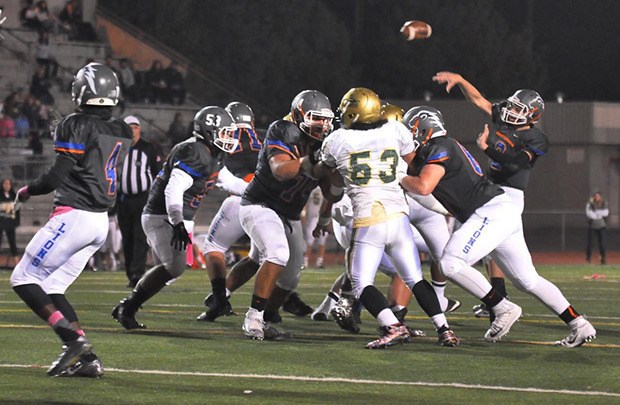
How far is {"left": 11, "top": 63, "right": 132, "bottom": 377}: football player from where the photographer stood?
23.7 ft

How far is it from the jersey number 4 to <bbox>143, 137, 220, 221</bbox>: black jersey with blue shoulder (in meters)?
1.94

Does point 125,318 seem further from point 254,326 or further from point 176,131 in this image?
point 176,131

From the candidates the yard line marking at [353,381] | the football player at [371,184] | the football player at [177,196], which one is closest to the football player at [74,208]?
the yard line marking at [353,381]

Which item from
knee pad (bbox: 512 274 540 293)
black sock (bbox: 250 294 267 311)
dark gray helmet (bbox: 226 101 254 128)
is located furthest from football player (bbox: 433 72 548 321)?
dark gray helmet (bbox: 226 101 254 128)

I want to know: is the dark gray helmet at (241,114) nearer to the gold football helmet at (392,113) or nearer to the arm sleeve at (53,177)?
the gold football helmet at (392,113)

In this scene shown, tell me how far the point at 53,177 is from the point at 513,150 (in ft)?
13.9

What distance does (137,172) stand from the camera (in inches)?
603

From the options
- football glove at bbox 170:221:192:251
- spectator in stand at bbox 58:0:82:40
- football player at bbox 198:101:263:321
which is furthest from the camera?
spectator in stand at bbox 58:0:82:40

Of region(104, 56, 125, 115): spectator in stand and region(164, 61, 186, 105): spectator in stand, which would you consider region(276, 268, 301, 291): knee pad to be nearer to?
region(104, 56, 125, 115): spectator in stand

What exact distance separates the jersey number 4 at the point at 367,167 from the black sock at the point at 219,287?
245cm

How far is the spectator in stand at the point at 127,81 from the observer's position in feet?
85.9

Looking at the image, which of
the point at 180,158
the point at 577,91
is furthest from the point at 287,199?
the point at 577,91

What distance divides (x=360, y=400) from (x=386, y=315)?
6.58 feet

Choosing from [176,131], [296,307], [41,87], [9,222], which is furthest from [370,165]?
[41,87]
